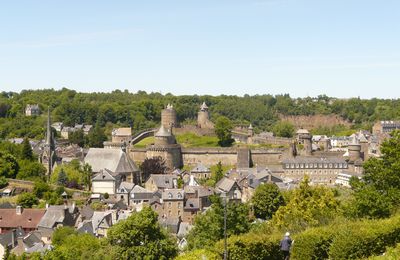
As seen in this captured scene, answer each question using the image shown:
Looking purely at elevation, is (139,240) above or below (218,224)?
below

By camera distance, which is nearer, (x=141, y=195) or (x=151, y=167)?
(x=141, y=195)

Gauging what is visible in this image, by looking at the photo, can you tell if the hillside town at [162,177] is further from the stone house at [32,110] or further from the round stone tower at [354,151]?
the stone house at [32,110]

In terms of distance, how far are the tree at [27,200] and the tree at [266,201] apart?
70.8 ft

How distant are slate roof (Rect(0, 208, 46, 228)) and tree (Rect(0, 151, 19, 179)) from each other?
14.2m

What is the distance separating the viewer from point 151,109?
122 m

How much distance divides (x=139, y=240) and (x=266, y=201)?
23540mm

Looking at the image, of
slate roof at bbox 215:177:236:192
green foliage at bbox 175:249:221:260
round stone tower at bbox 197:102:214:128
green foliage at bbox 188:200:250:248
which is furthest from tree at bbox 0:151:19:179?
green foliage at bbox 175:249:221:260

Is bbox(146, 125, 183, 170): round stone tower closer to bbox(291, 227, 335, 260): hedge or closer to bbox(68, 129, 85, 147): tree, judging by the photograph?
bbox(68, 129, 85, 147): tree

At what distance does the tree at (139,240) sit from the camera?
95.9 ft

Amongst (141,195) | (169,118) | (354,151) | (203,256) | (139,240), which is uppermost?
(169,118)

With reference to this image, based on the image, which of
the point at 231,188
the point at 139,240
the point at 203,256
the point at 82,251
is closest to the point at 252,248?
the point at 203,256

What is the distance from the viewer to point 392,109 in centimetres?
13262

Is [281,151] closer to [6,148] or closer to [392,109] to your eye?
[6,148]

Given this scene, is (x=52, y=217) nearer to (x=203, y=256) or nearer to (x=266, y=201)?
(x=266, y=201)
